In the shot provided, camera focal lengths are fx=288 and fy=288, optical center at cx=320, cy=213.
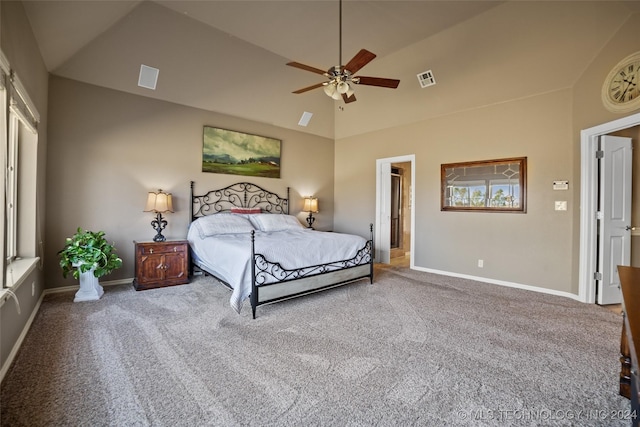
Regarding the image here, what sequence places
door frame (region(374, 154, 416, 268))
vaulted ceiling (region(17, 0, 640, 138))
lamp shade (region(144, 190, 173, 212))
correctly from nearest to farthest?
vaulted ceiling (region(17, 0, 640, 138)) → lamp shade (region(144, 190, 173, 212)) → door frame (region(374, 154, 416, 268))

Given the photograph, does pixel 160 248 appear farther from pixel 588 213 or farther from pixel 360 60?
pixel 588 213

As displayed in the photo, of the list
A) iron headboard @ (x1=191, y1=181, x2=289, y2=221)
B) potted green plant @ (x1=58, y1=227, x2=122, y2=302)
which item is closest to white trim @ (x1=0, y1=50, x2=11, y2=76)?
potted green plant @ (x1=58, y1=227, x2=122, y2=302)

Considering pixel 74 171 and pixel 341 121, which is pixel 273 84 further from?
pixel 74 171

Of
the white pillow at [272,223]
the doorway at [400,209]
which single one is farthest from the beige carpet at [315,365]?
the doorway at [400,209]

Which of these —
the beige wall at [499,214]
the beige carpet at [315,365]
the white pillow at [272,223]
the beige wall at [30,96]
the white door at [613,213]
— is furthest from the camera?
the white pillow at [272,223]

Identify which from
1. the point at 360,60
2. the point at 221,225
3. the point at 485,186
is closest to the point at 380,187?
the point at 485,186

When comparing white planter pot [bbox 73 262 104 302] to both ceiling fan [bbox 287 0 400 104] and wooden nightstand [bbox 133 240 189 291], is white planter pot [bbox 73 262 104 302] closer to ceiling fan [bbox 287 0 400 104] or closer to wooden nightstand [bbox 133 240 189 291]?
wooden nightstand [bbox 133 240 189 291]

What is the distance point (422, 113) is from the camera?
5.31m

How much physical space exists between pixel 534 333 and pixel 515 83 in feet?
11.3

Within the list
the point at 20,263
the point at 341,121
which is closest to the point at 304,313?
the point at 20,263

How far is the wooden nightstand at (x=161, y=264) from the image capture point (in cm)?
405

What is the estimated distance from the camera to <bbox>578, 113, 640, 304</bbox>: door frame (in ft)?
12.0

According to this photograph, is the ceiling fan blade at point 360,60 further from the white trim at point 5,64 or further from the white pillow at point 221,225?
the white trim at point 5,64

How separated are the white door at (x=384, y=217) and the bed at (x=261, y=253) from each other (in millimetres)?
1877
